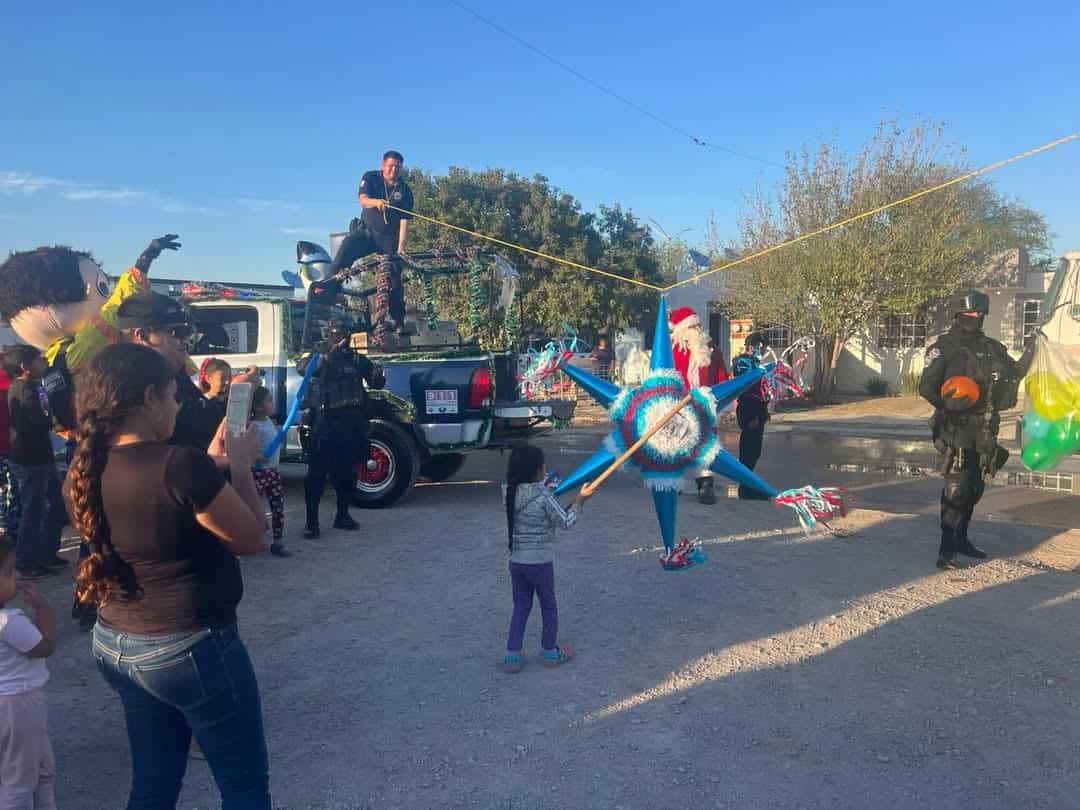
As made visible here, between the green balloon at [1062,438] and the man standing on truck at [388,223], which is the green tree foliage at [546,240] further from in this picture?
the green balloon at [1062,438]

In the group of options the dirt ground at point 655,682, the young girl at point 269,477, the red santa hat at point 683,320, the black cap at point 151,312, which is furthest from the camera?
the young girl at point 269,477

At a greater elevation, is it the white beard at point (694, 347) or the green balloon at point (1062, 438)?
the white beard at point (694, 347)

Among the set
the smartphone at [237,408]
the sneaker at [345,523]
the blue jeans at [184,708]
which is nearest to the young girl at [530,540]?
the smartphone at [237,408]

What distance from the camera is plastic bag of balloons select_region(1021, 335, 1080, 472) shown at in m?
6.30

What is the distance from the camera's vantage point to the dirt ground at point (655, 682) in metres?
3.03

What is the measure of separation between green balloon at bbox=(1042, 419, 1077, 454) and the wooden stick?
13.5 ft

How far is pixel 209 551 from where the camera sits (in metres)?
2.18

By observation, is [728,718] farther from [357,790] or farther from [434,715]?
[357,790]

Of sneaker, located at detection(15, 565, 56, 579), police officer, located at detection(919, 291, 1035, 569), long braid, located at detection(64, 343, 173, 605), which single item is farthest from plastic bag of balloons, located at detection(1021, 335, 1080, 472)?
sneaker, located at detection(15, 565, 56, 579)

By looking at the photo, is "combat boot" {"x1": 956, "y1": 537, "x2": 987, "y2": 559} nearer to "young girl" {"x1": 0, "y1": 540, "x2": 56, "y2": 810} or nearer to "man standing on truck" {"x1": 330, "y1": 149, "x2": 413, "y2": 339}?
"man standing on truck" {"x1": 330, "y1": 149, "x2": 413, "y2": 339}

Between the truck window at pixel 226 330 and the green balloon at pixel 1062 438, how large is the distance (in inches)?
273

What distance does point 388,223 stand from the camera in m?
8.21

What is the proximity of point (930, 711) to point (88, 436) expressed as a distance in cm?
343

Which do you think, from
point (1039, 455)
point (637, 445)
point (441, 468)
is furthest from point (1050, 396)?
point (441, 468)
